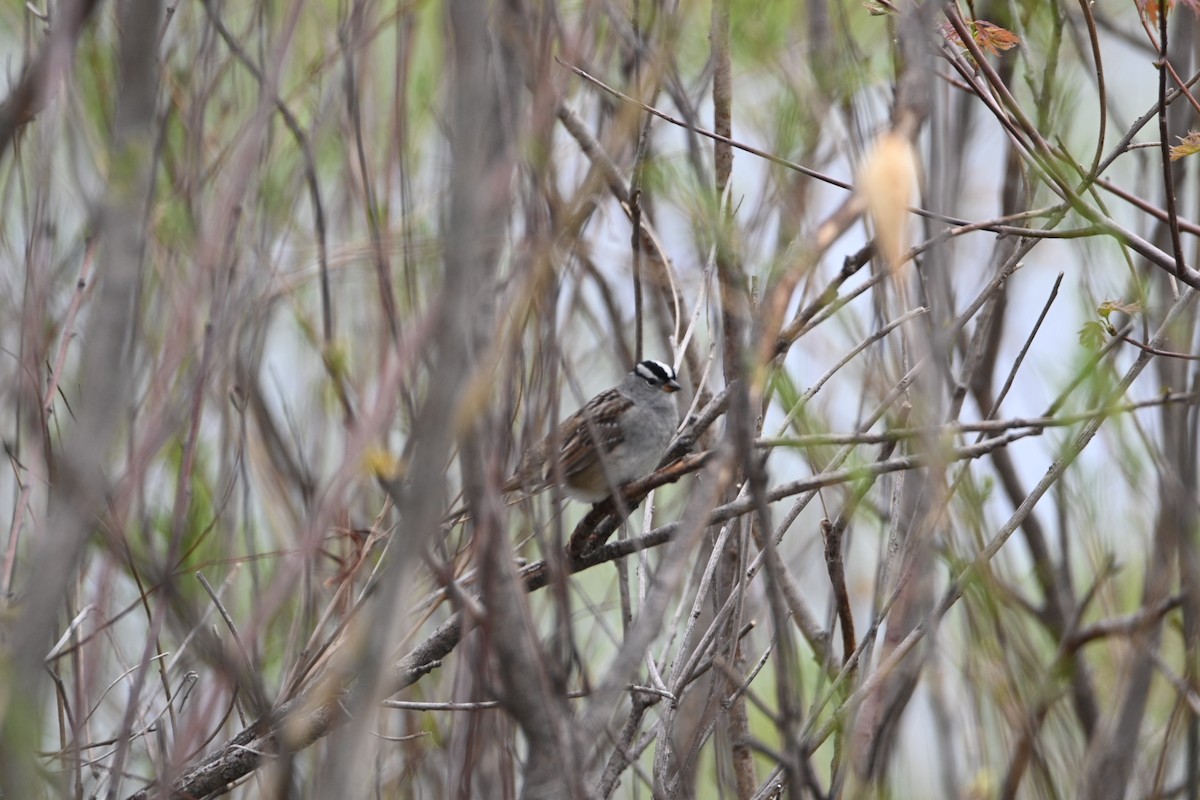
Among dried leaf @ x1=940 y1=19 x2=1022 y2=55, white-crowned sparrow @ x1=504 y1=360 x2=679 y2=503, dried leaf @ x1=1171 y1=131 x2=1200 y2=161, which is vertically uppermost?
dried leaf @ x1=940 y1=19 x2=1022 y2=55

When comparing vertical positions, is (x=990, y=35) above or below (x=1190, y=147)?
above

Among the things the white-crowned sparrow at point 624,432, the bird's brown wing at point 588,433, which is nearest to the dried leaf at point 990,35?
the white-crowned sparrow at point 624,432

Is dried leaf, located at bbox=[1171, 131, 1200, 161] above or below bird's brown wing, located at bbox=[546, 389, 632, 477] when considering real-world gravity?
above

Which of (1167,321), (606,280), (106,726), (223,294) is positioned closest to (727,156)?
(606,280)

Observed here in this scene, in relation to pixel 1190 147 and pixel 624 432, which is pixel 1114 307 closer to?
pixel 1190 147

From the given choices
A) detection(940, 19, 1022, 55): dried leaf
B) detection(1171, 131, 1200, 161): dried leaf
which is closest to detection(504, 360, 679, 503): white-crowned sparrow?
detection(940, 19, 1022, 55): dried leaf

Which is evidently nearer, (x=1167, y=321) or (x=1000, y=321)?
(x=1167, y=321)

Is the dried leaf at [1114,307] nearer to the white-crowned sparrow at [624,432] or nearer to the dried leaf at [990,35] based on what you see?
the dried leaf at [990,35]

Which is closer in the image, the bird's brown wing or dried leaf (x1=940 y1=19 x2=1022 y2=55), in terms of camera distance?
dried leaf (x1=940 y1=19 x2=1022 y2=55)

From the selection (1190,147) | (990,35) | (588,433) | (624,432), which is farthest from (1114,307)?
(624,432)

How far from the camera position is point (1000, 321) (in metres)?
4.16

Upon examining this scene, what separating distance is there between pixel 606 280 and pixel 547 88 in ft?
6.67

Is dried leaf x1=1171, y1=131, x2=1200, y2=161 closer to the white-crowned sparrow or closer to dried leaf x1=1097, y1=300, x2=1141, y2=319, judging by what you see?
dried leaf x1=1097, y1=300, x2=1141, y2=319

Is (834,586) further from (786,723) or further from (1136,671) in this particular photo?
(786,723)
